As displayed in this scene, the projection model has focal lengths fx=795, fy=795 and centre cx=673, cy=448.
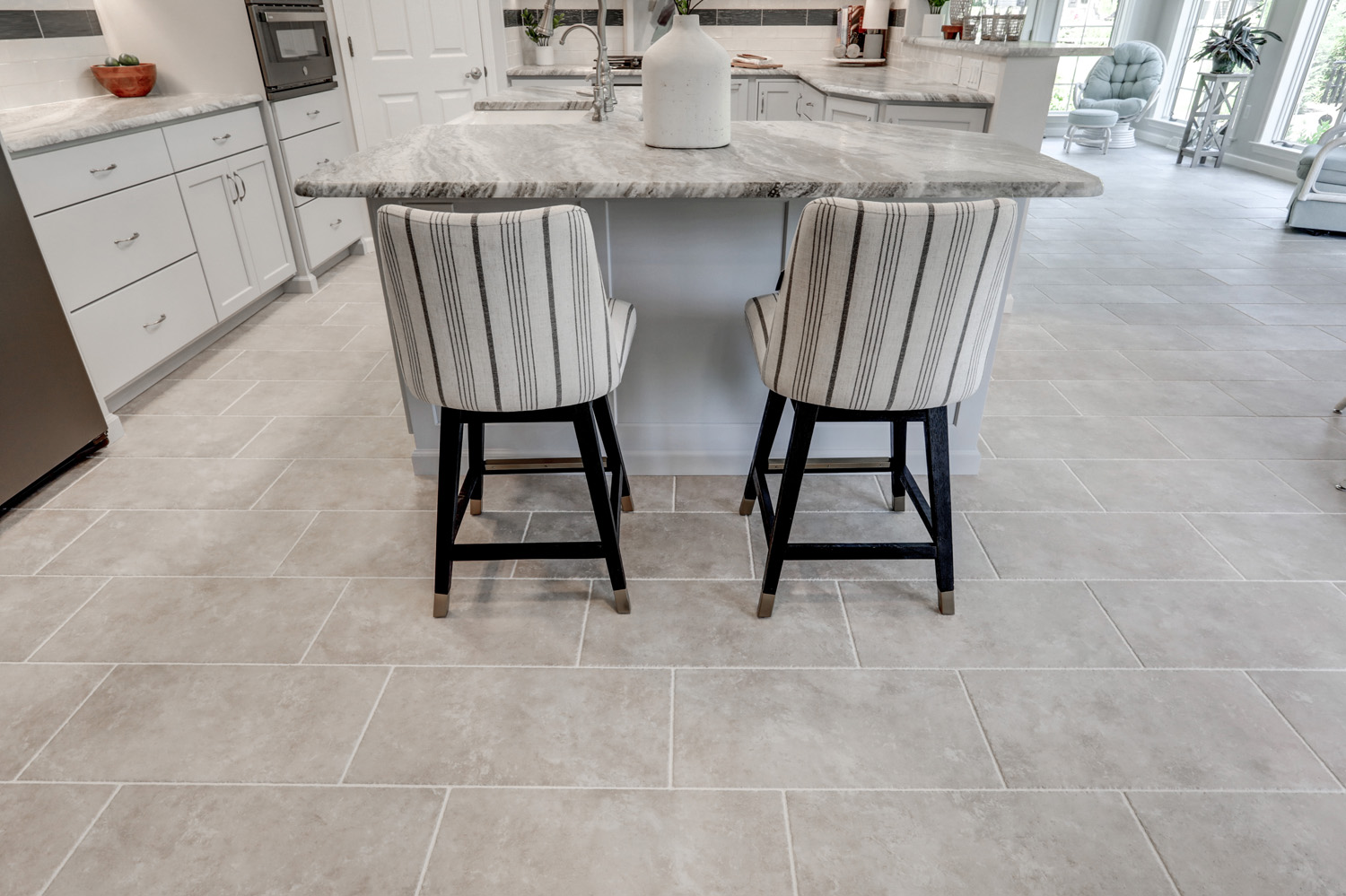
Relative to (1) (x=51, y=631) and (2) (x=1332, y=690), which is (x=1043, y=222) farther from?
(1) (x=51, y=631)

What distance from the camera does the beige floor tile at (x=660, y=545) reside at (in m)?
1.91

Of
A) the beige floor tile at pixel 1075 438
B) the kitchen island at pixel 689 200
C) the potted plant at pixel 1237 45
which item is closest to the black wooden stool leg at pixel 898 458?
the kitchen island at pixel 689 200

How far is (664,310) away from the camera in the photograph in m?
2.08

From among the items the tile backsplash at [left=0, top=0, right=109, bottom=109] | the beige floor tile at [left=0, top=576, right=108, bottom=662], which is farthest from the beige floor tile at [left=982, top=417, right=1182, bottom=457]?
the tile backsplash at [left=0, top=0, right=109, bottom=109]

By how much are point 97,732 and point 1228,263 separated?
507 centimetres

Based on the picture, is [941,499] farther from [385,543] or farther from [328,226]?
[328,226]

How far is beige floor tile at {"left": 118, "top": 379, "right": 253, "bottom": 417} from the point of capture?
2727 mm

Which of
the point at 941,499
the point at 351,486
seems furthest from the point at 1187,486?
the point at 351,486

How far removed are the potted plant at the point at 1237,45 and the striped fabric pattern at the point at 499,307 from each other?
7.22 meters

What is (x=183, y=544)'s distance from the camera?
2.02 m

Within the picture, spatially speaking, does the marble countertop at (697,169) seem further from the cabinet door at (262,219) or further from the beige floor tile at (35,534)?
the cabinet door at (262,219)

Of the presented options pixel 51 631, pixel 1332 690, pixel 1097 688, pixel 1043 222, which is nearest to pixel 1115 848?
pixel 1097 688

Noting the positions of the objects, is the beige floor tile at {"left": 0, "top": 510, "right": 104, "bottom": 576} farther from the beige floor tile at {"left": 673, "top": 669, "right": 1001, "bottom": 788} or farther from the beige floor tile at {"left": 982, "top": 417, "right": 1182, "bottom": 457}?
the beige floor tile at {"left": 982, "top": 417, "right": 1182, "bottom": 457}

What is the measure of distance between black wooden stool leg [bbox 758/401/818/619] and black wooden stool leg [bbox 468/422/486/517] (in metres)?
0.66
